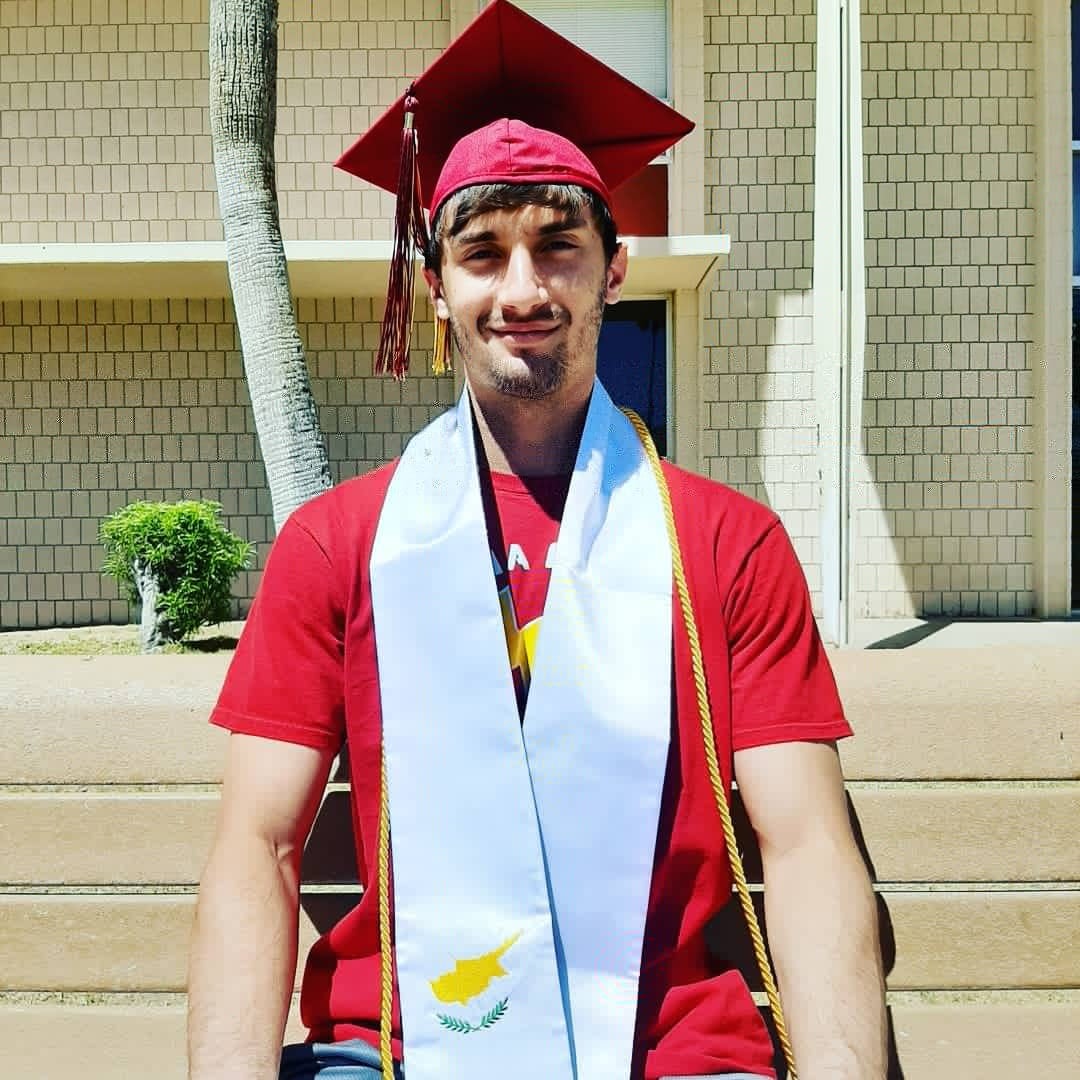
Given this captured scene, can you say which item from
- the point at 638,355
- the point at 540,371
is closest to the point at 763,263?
the point at 638,355

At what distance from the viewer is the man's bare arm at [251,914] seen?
164 cm

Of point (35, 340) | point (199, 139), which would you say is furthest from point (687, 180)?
point (35, 340)

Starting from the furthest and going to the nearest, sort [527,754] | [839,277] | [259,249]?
[839,277] < [259,249] < [527,754]

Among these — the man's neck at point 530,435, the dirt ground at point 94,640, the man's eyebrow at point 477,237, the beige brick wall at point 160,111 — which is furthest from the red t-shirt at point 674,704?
the beige brick wall at point 160,111

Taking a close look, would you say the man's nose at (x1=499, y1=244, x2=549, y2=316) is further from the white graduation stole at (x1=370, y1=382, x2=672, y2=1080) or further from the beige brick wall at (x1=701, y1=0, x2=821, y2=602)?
the beige brick wall at (x1=701, y1=0, x2=821, y2=602)

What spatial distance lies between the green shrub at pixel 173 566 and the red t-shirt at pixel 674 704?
659 centimetres

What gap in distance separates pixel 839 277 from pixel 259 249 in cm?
421

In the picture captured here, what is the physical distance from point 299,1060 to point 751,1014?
706 mm

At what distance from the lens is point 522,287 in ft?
6.24

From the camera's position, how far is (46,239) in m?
10.1

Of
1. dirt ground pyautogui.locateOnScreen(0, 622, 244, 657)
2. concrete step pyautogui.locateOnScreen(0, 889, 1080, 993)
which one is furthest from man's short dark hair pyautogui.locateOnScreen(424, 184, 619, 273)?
dirt ground pyautogui.locateOnScreen(0, 622, 244, 657)

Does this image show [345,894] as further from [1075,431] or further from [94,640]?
[1075,431]

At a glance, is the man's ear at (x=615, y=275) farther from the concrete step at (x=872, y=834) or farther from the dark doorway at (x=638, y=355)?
the dark doorway at (x=638, y=355)

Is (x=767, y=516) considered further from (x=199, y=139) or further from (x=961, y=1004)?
(x=199, y=139)
